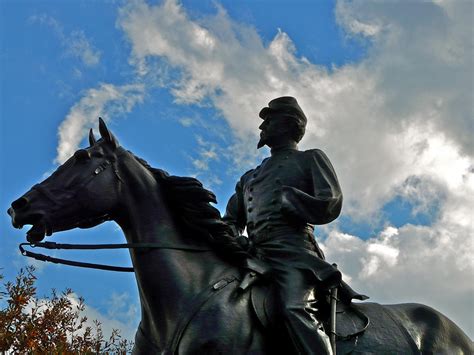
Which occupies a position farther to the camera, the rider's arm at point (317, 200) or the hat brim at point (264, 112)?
the hat brim at point (264, 112)

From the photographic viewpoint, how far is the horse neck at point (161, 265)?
6.15m

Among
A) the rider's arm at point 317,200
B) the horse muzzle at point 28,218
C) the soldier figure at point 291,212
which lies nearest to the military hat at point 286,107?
the soldier figure at point 291,212

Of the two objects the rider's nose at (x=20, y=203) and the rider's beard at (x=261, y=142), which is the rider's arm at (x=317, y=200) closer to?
the rider's beard at (x=261, y=142)

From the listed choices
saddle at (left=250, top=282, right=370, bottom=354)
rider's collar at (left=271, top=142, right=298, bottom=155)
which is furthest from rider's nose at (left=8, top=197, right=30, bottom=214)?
rider's collar at (left=271, top=142, right=298, bottom=155)

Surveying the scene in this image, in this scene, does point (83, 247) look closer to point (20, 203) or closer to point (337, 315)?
point (20, 203)

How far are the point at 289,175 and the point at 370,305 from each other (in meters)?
1.57

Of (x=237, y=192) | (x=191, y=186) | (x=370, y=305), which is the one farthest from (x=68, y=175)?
(x=370, y=305)

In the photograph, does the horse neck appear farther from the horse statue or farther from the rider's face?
the rider's face

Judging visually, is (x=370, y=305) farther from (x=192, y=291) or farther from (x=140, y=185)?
(x=140, y=185)

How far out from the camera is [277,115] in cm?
781

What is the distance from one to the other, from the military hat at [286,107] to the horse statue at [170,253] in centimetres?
153

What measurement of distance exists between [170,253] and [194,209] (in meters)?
0.50

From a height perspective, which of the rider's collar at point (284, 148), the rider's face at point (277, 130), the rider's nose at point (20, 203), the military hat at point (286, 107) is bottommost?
the rider's nose at point (20, 203)

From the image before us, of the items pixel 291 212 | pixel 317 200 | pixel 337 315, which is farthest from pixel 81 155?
pixel 337 315
